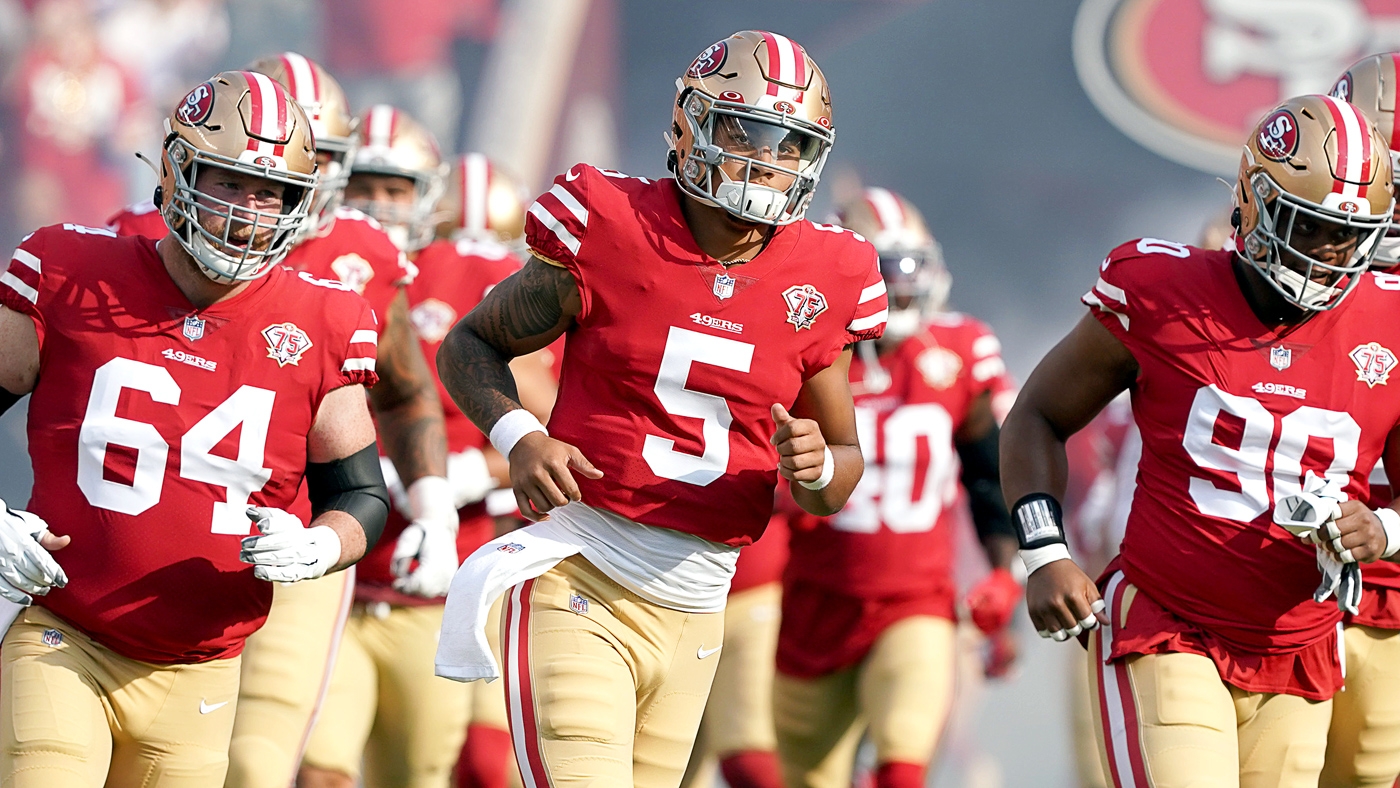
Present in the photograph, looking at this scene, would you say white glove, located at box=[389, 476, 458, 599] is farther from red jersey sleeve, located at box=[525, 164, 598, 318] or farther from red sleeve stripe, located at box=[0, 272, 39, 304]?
red sleeve stripe, located at box=[0, 272, 39, 304]

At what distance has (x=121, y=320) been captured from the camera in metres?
3.13

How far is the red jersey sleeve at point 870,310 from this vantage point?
130 inches

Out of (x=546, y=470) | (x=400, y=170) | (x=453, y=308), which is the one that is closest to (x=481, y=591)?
(x=546, y=470)

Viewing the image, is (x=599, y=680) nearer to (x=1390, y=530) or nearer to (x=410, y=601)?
(x=1390, y=530)

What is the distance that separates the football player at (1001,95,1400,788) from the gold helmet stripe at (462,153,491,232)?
3.28m

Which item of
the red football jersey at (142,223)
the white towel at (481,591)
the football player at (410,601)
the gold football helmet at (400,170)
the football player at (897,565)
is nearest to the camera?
the white towel at (481,591)

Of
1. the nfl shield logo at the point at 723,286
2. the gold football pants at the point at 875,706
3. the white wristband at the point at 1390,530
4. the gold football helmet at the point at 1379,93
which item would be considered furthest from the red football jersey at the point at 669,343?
the gold football pants at the point at 875,706

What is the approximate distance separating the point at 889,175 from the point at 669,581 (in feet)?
21.4

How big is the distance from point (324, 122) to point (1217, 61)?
6440 mm

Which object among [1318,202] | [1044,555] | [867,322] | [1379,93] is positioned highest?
[1379,93]

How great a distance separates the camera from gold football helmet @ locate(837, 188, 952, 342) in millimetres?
5504

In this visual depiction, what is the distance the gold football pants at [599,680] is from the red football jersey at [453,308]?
1.51m

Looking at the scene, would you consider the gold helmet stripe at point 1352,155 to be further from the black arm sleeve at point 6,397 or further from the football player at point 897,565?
the black arm sleeve at point 6,397

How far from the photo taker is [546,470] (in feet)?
9.85
